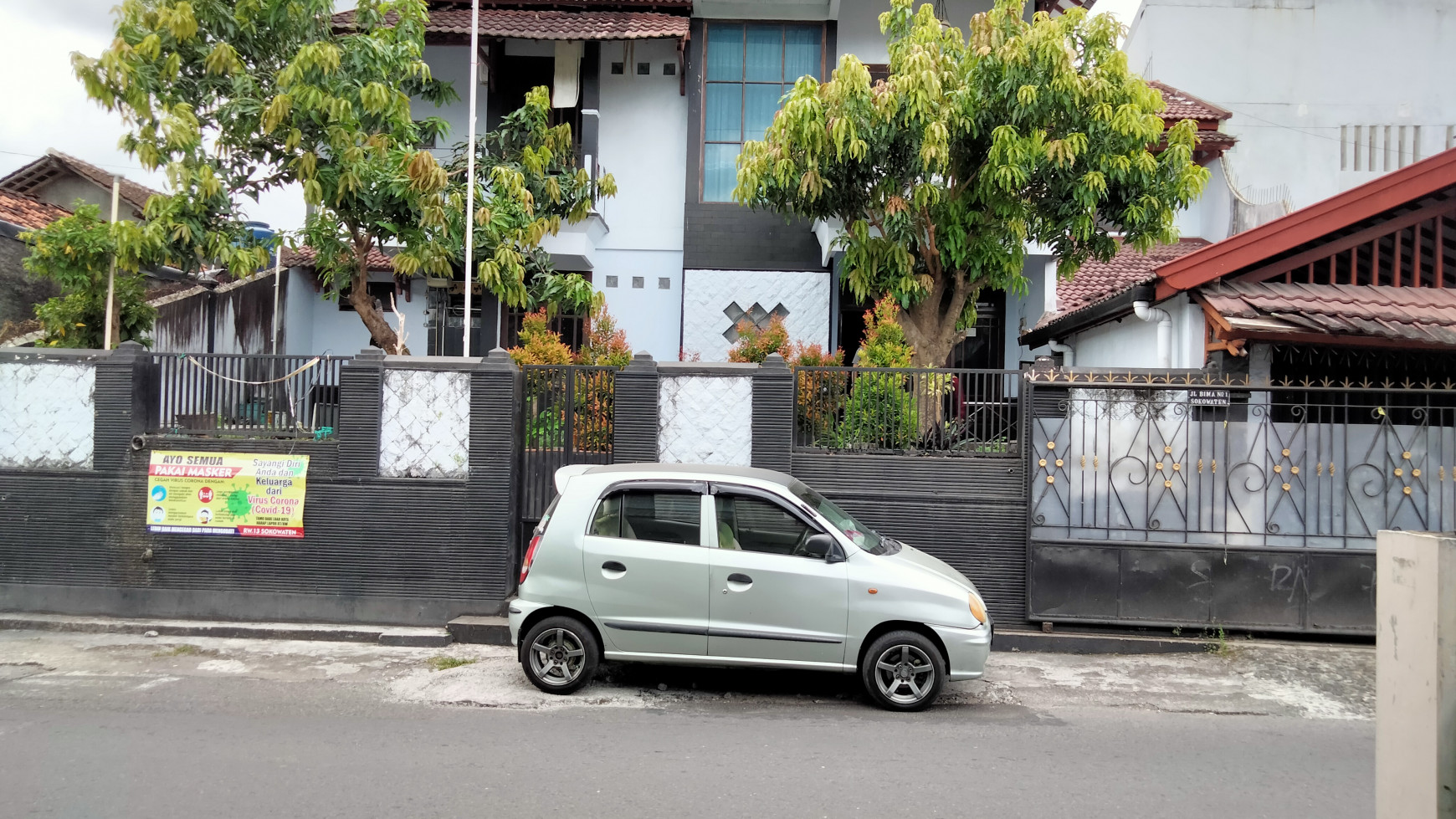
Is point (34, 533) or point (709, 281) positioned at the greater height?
point (709, 281)

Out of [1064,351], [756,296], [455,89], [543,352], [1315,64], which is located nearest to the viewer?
[543,352]

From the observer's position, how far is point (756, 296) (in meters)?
14.1

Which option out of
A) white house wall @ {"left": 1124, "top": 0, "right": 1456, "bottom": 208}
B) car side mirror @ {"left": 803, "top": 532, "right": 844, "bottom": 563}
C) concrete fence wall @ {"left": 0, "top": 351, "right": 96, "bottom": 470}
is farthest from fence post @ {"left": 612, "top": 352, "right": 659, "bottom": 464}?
white house wall @ {"left": 1124, "top": 0, "right": 1456, "bottom": 208}

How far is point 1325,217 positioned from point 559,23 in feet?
33.4

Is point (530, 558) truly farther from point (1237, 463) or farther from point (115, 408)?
point (1237, 463)

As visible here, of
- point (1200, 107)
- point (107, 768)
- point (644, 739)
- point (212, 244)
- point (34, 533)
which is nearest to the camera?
point (107, 768)

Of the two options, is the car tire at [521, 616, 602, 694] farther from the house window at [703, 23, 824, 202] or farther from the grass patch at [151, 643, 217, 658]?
the house window at [703, 23, 824, 202]

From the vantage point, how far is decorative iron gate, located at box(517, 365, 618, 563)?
29.1ft

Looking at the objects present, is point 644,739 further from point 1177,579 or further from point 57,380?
point 57,380

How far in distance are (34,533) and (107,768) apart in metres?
5.02

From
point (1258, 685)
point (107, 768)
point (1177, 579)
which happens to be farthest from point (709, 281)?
point (107, 768)

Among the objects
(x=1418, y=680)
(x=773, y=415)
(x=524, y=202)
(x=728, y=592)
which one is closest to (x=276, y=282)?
(x=524, y=202)

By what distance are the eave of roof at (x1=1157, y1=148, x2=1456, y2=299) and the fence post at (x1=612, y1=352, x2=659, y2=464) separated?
17.0 feet

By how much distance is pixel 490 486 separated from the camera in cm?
857
